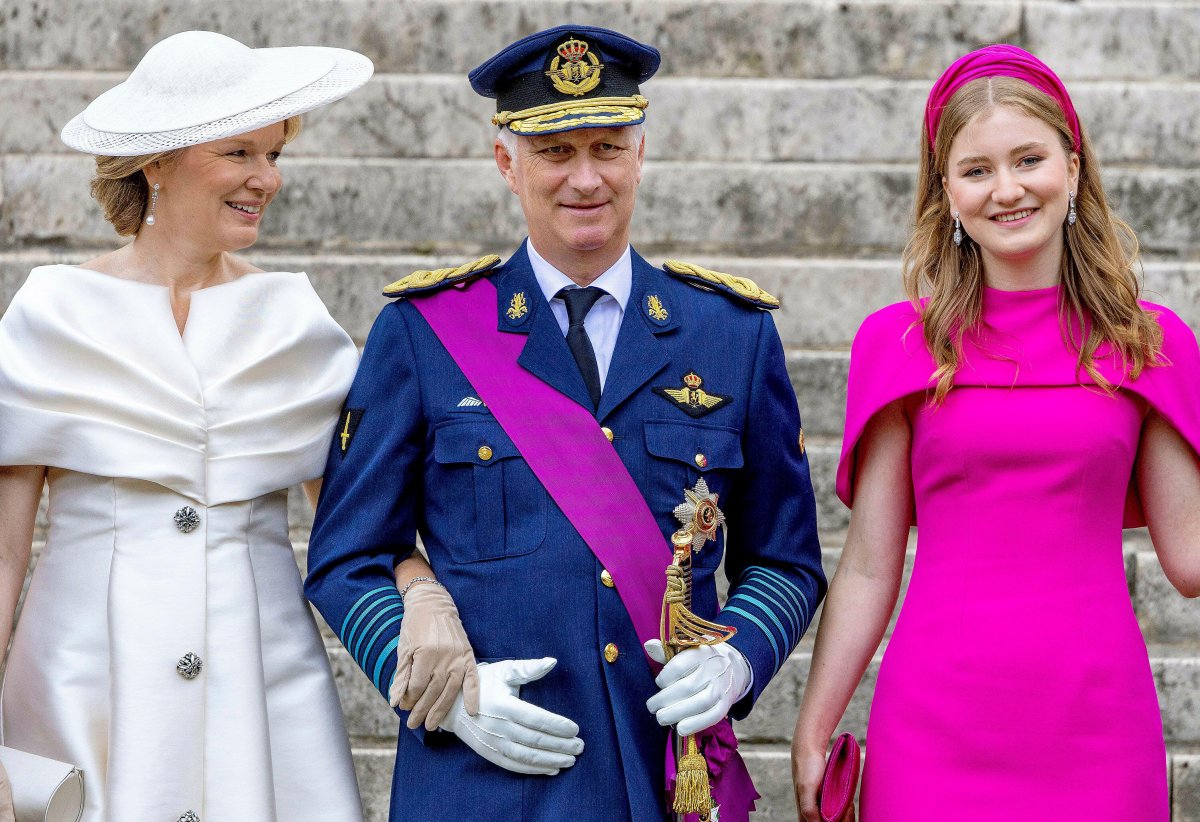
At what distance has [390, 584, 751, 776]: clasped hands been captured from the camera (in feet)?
8.43

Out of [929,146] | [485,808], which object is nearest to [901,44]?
[929,146]

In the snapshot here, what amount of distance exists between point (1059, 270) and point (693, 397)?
70cm

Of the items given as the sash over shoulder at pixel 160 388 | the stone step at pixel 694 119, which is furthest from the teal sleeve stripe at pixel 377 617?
the stone step at pixel 694 119

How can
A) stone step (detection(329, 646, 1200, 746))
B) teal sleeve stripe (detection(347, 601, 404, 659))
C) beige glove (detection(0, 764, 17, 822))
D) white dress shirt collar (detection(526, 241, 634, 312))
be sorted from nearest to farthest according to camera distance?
1. beige glove (detection(0, 764, 17, 822))
2. teal sleeve stripe (detection(347, 601, 404, 659))
3. white dress shirt collar (detection(526, 241, 634, 312))
4. stone step (detection(329, 646, 1200, 746))

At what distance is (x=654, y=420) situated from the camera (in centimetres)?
278

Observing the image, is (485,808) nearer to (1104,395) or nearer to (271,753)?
(271,753)

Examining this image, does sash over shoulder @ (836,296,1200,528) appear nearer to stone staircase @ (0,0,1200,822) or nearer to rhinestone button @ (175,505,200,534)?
rhinestone button @ (175,505,200,534)

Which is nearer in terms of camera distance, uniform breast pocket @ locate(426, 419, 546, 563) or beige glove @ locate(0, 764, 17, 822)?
beige glove @ locate(0, 764, 17, 822)

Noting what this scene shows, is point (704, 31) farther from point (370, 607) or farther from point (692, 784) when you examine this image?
point (692, 784)

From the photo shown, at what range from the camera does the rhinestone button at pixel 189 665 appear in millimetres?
2787

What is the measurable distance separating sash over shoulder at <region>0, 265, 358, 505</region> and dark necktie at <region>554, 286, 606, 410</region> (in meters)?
0.47

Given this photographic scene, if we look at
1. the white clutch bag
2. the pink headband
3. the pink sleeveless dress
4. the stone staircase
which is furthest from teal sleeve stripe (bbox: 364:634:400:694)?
the stone staircase

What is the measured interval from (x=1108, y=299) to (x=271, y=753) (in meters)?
1.72

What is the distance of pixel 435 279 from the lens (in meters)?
2.94
